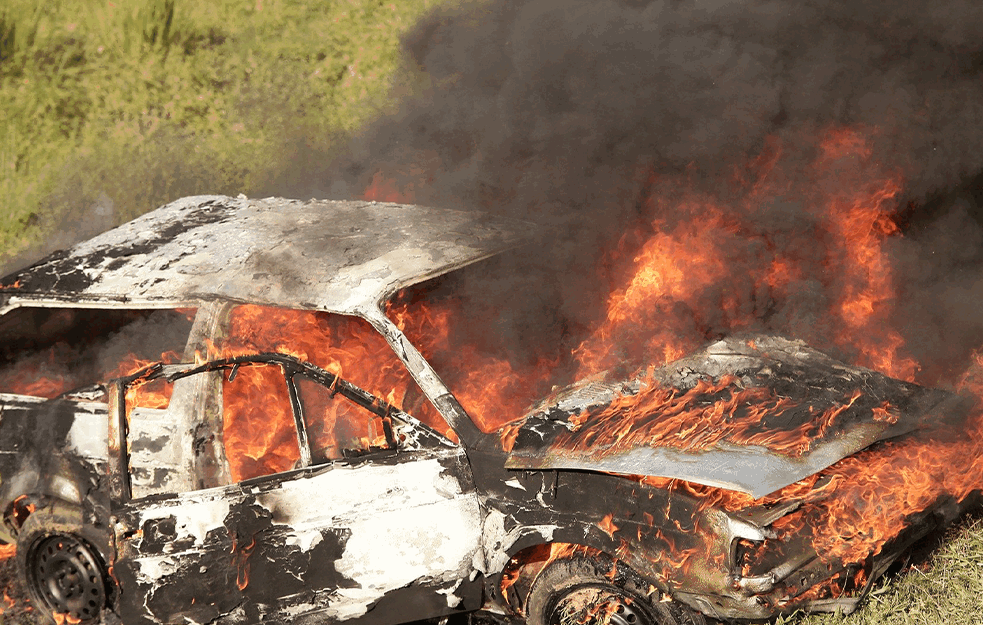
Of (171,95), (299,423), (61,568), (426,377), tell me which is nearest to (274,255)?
(299,423)

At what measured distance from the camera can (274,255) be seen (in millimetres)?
4422

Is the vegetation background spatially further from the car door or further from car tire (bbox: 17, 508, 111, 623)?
the car door

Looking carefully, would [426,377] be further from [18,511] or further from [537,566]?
[18,511]

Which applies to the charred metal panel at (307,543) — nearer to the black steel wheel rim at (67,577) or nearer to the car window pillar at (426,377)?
the car window pillar at (426,377)

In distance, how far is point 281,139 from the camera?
11.6 m

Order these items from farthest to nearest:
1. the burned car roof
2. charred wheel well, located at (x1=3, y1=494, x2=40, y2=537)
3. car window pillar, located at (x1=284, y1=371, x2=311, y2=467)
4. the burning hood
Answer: charred wheel well, located at (x1=3, y1=494, x2=40, y2=537) < the burned car roof < car window pillar, located at (x1=284, y1=371, x2=311, y2=467) < the burning hood

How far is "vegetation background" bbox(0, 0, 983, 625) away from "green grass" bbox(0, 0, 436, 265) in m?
0.01

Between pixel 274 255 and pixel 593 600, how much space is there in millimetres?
2509

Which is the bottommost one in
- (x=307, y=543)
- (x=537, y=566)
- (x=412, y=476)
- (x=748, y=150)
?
(x=537, y=566)

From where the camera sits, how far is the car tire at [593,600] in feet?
10.7

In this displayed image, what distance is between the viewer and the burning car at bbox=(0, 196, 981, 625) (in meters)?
3.15

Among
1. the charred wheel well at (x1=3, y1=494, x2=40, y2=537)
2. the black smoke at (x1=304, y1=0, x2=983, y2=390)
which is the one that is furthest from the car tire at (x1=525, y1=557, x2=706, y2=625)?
the charred wheel well at (x1=3, y1=494, x2=40, y2=537)

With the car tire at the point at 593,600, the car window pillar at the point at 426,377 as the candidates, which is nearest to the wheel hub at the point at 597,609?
the car tire at the point at 593,600

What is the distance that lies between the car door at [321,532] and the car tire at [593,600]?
325mm
